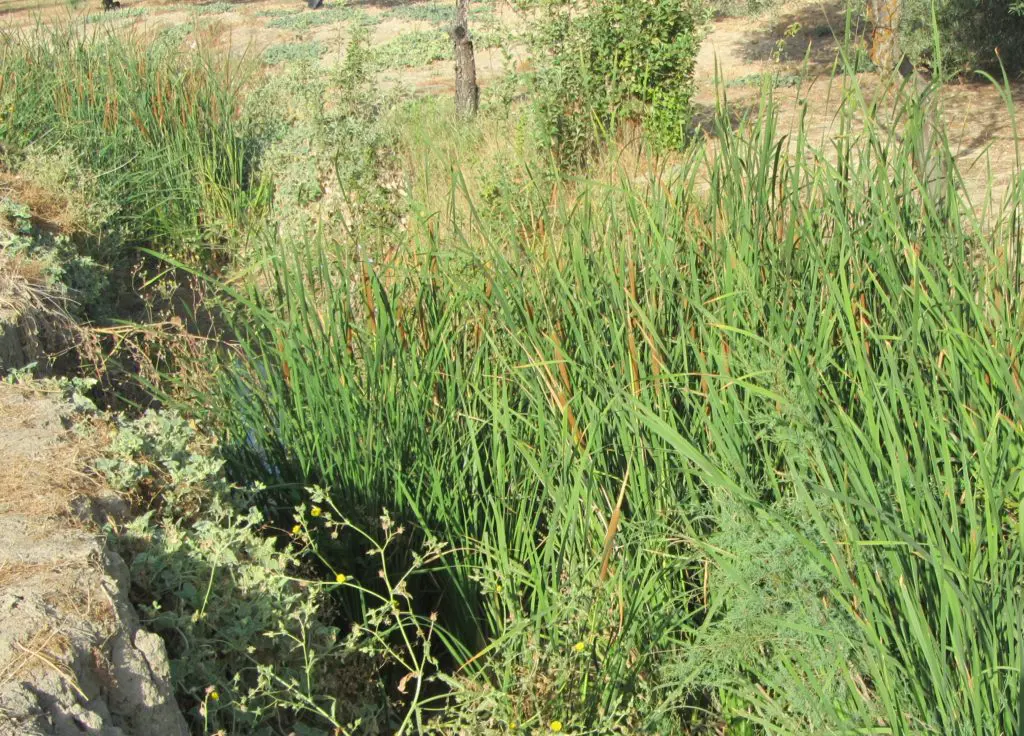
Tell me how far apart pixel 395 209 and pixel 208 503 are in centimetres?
355

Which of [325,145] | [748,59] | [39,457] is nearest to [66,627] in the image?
[39,457]

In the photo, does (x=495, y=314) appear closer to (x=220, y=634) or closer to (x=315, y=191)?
(x=220, y=634)

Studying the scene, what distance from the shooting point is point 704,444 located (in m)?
2.73

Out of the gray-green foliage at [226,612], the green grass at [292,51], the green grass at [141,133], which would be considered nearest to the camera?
the gray-green foliage at [226,612]

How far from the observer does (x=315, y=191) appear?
7297mm

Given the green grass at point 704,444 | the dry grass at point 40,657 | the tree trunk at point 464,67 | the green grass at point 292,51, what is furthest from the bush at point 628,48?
the green grass at point 292,51

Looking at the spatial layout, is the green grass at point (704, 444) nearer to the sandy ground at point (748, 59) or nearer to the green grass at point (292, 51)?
the sandy ground at point (748, 59)

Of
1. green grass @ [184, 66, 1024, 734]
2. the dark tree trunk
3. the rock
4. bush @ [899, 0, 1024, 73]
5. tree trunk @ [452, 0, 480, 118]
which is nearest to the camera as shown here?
the rock

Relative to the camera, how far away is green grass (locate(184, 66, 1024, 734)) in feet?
6.81

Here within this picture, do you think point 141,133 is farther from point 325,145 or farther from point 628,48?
point 628,48

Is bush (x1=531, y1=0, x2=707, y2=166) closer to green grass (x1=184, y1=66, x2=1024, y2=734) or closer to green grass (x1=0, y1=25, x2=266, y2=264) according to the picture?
green grass (x1=0, y1=25, x2=266, y2=264)

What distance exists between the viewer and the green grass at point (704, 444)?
207 cm

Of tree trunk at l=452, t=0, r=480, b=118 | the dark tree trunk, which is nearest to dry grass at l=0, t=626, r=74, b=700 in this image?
the dark tree trunk

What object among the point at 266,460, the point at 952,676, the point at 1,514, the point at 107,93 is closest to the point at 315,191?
the point at 107,93
